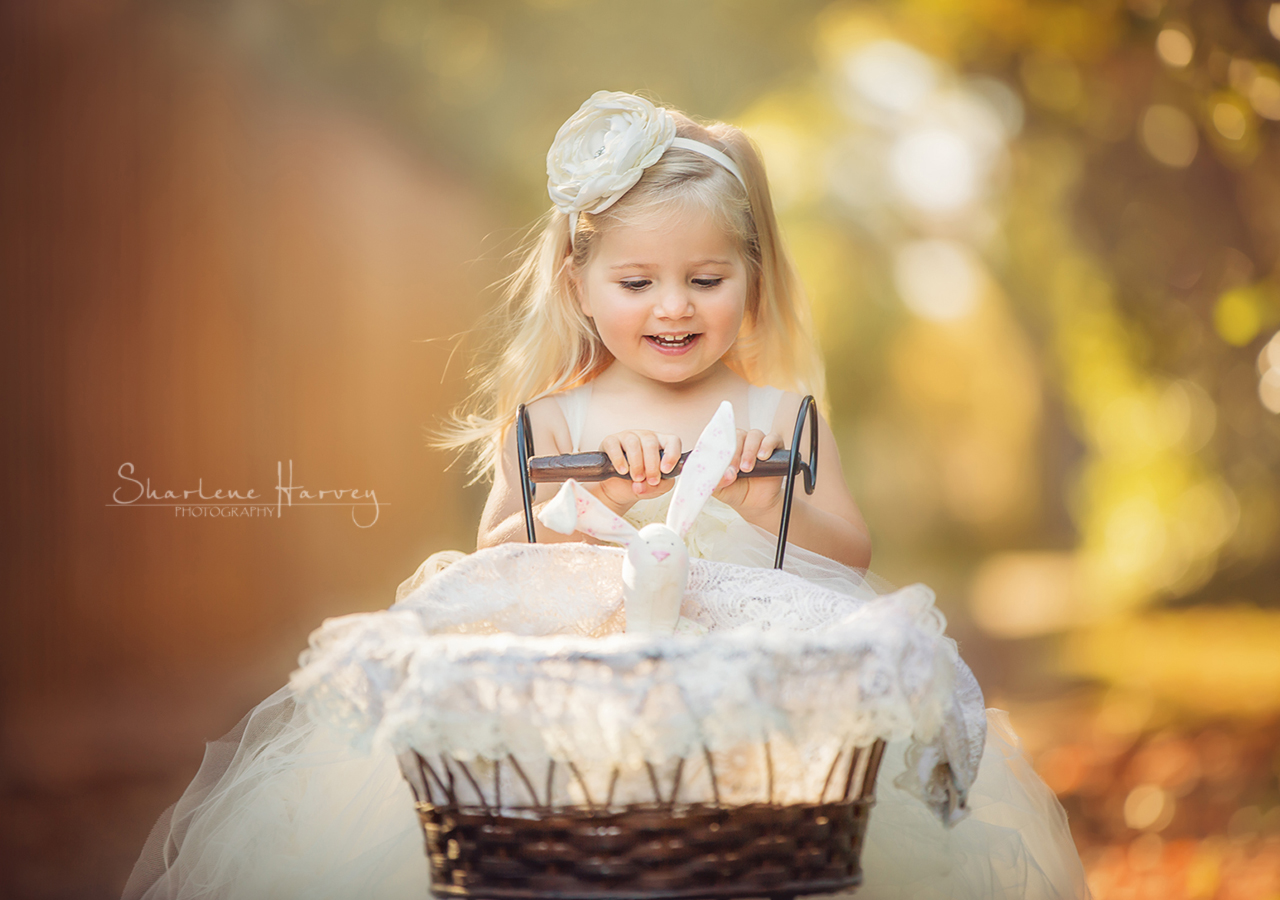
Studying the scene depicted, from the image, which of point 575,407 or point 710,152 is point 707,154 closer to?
point 710,152

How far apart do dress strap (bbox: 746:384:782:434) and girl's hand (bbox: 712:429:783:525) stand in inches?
8.4

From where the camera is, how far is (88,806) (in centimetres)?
250

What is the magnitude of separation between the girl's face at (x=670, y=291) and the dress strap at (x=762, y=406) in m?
0.12

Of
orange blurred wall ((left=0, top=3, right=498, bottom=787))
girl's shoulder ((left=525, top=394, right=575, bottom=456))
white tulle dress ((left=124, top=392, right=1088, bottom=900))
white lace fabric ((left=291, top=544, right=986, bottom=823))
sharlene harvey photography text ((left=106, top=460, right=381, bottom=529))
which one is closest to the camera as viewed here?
white lace fabric ((left=291, top=544, right=986, bottom=823))

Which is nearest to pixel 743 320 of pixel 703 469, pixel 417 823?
pixel 703 469

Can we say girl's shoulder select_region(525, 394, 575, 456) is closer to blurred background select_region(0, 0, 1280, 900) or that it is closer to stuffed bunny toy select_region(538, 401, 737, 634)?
stuffed bunny toy select_region(538, 401, 737, 634)

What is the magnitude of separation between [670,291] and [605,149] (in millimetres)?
174

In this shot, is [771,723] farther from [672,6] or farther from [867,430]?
[867,430]

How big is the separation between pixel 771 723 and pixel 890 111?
3575 millimetres

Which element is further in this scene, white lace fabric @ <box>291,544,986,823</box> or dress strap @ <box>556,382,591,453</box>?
dress strap @ <box>556,382,591,453</box>

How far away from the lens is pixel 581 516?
0.83 metres

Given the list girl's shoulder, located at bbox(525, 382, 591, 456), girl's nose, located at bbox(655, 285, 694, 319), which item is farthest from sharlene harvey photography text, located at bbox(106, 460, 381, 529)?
girl's nose, located at bbox(655, 285, 694, 319)

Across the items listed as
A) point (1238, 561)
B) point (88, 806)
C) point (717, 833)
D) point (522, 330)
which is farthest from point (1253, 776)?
point (88, 806)

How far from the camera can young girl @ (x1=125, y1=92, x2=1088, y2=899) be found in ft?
3.07
